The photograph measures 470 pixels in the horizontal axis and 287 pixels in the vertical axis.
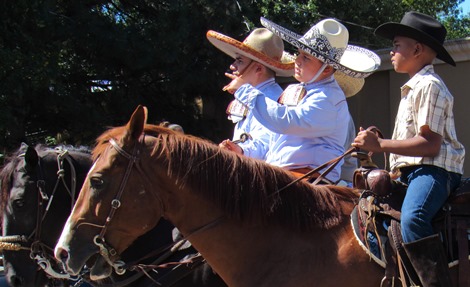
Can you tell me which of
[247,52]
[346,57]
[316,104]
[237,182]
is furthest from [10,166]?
[346,57]

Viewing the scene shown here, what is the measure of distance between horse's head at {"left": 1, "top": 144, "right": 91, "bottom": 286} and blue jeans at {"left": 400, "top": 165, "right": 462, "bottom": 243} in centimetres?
266

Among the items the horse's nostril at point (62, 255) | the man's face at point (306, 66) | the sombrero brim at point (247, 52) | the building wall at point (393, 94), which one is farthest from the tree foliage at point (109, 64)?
the horse's nostril at point (62, 255)

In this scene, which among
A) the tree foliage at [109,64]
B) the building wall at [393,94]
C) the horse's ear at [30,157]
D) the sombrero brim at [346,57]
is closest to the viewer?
the sombrero brim at [346,57]

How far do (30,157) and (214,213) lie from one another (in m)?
2.07

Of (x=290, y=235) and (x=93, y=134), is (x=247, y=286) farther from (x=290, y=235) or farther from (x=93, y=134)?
(x=93, y=134)

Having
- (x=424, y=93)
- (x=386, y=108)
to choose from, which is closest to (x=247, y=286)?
(x=424, y=93)

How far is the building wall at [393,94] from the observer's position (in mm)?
9094

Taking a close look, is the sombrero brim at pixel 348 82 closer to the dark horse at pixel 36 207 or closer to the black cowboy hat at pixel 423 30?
the black cowboy hat at pixel 423 30

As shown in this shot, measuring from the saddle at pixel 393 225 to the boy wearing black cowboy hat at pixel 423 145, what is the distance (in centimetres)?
6

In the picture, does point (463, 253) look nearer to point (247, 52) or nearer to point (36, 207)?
point (247, 52)

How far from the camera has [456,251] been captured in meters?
2.95

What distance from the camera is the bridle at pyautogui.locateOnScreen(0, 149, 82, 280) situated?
4.30 meters

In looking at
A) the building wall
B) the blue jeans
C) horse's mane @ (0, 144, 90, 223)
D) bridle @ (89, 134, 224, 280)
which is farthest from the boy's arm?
the building wall

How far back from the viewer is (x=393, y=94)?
9930 millimetres
